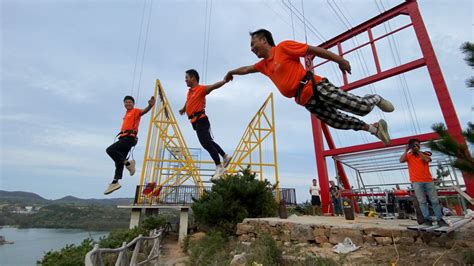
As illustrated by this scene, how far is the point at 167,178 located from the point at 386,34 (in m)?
10.1

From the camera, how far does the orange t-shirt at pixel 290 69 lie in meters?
2.57

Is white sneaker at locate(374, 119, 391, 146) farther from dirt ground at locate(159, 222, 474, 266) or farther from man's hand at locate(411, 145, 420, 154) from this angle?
dirt ground at locate(159, 222, 474, 266)

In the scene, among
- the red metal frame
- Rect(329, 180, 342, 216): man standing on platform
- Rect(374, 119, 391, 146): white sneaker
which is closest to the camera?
Rect(374, 119, 391, 146): white sneaker

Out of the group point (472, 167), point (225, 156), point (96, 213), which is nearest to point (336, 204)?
point (225, 156)

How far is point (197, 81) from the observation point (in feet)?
14.7

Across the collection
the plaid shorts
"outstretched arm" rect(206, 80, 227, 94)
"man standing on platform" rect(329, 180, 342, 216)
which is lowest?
"man standing on platform" rect(329, 180, 342, 216)

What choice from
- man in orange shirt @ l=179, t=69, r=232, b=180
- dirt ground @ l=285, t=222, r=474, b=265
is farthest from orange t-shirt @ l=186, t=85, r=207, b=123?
dirt ground @ l=285, t=222, r=474, b=265

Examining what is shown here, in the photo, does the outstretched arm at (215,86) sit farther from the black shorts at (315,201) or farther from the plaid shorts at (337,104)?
the black shorts at (315,201)

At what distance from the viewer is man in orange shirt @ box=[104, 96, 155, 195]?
4.63 m

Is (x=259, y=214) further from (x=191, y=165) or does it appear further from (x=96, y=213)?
(x=96, y=213)

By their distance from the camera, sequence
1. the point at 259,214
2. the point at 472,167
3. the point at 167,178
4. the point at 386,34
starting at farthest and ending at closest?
the point at 167,178 → the point at 386,34 → the point at 259,214 → the point at 472,167

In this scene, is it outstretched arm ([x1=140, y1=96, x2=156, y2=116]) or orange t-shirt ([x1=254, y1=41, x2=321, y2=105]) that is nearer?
orange t-shirt ([x1=254, y1=41, x2=321, y2=105])

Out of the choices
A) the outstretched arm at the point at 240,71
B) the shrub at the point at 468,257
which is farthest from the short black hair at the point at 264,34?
the shrub at the point at 468,257

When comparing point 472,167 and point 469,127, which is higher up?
point 469,127
